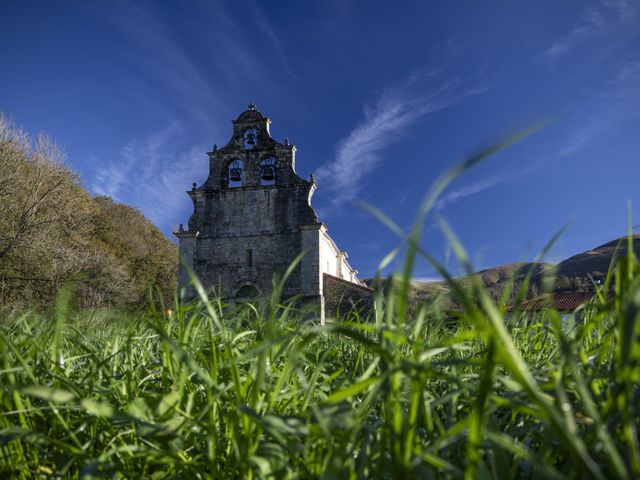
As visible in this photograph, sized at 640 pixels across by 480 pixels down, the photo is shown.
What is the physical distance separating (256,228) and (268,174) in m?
2.70

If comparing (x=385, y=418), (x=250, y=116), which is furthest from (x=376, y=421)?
(x=250, y=116)

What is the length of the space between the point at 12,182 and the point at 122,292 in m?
6.25

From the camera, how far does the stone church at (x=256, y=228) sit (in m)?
19.0

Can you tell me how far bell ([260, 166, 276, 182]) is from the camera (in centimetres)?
2047

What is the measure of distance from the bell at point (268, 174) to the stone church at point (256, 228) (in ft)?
0.16

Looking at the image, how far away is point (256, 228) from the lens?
1992 centimetres

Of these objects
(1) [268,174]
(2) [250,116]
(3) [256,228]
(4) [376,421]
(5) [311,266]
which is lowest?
(4) [376,421]

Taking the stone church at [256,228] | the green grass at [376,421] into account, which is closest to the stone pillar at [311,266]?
the stone church at [256,228]

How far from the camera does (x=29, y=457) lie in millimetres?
1021

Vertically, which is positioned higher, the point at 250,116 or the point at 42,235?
the point at 250,116

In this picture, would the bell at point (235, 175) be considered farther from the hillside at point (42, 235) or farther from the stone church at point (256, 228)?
the hillside at point (42, 235)

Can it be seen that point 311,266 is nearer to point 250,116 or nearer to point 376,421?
point 250,116

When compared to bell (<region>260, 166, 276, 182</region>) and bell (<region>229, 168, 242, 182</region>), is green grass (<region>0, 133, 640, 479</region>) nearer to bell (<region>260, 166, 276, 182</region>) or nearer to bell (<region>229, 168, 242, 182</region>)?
bell (<region>260, 166, 276, 182</region>)

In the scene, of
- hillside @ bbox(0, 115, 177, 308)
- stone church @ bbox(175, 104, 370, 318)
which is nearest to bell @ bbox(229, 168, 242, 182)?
stone church @ bbox(175, 104, 370, 318)
